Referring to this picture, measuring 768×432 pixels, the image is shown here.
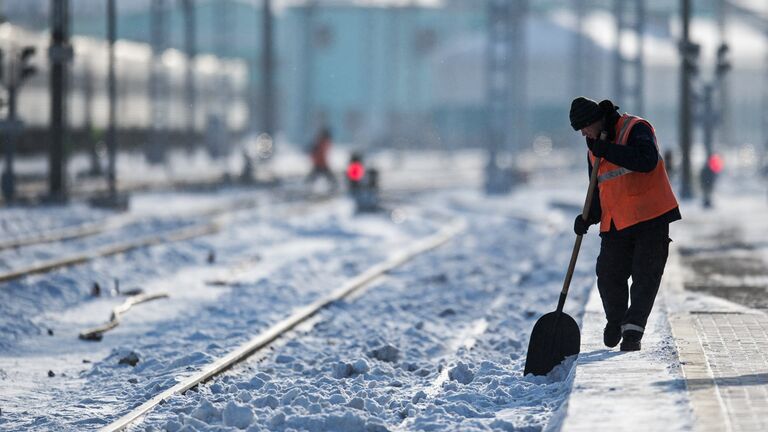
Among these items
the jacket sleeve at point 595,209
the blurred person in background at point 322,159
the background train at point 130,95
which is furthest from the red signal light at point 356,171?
the jacket sleeve at point 595,209

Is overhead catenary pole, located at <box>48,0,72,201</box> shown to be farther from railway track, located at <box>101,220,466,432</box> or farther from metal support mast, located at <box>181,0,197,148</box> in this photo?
metal support mast, located at <box>181,0,197,148</box>

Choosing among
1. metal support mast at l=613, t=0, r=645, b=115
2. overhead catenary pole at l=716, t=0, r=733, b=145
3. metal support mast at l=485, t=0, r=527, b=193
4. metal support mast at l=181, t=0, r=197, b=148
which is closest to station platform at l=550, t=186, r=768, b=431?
metal support mast at l=485, t=0, r=527, b=193

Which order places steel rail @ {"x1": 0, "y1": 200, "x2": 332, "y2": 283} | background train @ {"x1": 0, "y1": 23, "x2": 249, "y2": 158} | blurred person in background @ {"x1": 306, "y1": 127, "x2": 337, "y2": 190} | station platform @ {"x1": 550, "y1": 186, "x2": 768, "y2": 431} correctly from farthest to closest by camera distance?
background train @ {"x1": 0, "y1": 23, "x2": 249, "y2": 158} → blurred person in background @ {"x1": 306, "y1": 127, "x2": 337, "y2": 190} → steel rail @ {"x1": 0, "y1": 200, "x2": 332, "y2": 283} → station platform @ {"x1": 550, "y1": 186, "x2": 768, "y2": 431}

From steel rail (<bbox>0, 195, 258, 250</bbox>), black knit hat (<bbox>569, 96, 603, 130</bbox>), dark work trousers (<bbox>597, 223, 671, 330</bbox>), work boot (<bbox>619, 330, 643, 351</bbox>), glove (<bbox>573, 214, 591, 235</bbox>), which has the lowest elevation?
steel rail (<bbox>0, 195, 258, 250</bbox>)

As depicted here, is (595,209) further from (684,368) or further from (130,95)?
(130,95)

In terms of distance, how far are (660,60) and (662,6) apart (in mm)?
15997

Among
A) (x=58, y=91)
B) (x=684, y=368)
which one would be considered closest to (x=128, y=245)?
(x=58, y=91)

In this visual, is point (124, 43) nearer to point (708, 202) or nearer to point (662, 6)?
point (708, 202)

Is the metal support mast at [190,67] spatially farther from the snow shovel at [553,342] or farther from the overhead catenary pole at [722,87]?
the snow shovel at [553,342]

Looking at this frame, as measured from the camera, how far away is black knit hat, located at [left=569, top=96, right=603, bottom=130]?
8812 mm

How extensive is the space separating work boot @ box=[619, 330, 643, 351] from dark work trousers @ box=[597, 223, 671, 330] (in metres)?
0.06

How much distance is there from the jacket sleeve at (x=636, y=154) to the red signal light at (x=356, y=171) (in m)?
20.7

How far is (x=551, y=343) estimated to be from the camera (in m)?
9.38

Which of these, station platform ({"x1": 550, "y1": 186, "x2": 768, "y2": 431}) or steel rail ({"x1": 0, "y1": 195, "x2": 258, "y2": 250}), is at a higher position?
station platform ({"x1": 550, "y1": 186, "x2": 768, "y2": 431})
